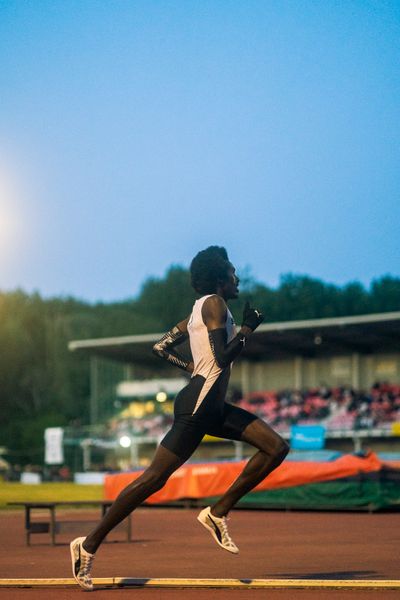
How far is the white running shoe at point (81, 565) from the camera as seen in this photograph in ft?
21.8

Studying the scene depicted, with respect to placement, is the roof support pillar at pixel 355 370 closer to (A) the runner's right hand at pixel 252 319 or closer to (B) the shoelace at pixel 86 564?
(A) the runner's right hand at pixel 252 319

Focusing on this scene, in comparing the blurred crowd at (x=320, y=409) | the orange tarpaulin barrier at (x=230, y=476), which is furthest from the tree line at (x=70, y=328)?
the orange tarpaulin barrier at (x=230, y=476)

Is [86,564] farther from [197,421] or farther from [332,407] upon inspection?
[332,407]

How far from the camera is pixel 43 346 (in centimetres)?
9356

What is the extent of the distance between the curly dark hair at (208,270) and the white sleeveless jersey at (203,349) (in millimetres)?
86

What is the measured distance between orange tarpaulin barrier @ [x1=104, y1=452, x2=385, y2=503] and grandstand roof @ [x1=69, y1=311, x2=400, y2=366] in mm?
27515

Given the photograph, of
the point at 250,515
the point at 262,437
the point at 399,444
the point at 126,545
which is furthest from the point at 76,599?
the point at 399,444

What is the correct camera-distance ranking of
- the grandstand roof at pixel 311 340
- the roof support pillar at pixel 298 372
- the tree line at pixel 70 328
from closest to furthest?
the grandstand roof at pixel 311 340 → the roof support pillar at pixel 298 372 → the tree line at pixel 70 328

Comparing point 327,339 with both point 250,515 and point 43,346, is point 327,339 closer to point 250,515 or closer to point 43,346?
point 250,515

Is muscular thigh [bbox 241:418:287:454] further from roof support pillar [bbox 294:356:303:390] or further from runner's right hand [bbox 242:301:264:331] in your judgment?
roof support pillar [bbox 294:356:303:390]

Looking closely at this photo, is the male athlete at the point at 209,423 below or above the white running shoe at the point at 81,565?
above

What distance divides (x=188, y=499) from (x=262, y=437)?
1704 centimetres

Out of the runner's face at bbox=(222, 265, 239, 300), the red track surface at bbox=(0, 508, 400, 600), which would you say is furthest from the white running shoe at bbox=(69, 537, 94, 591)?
the runner's face at bbox=(222, 265, 239, 300)

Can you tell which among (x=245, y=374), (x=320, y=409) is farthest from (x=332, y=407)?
(x=245, y=374)
